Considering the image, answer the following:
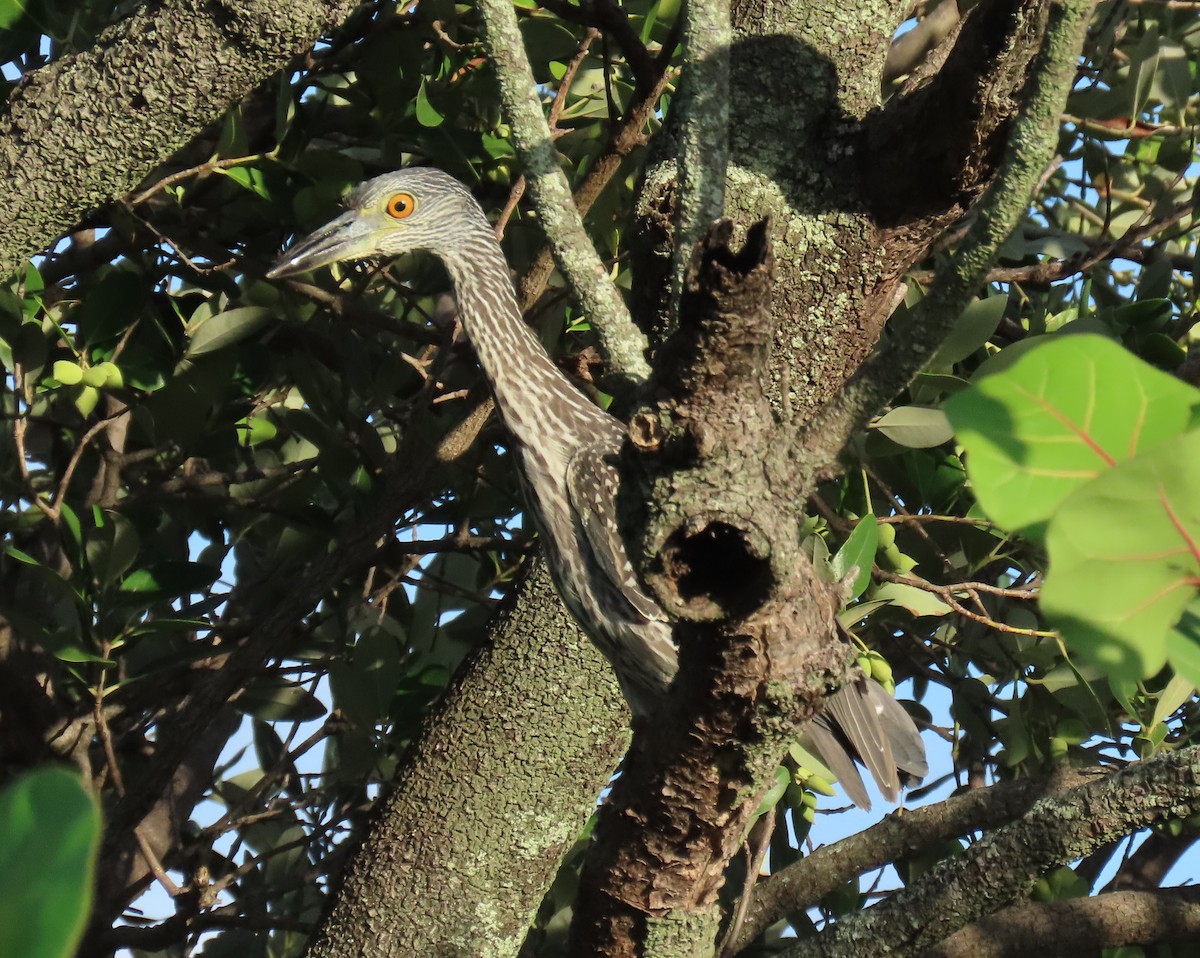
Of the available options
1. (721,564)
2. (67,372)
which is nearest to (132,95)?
(67,372)

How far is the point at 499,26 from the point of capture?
1.23 m

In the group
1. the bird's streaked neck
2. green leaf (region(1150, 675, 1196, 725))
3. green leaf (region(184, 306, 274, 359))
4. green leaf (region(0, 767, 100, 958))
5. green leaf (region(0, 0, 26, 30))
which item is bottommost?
green leaf (region(1150, 675, 1196, 725))

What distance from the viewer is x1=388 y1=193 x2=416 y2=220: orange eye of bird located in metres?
2.72

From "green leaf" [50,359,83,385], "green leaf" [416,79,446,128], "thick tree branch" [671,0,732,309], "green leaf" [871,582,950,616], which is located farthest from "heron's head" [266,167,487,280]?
"thick tree branch" [671,0,732,309]

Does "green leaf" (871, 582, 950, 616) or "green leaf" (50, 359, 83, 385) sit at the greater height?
"green leaf" (50, 359, 83, 385)

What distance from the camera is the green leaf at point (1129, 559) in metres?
0.50

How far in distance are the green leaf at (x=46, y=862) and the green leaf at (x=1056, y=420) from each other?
37 cm

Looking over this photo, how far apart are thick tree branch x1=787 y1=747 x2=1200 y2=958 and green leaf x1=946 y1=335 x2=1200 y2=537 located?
1.11m

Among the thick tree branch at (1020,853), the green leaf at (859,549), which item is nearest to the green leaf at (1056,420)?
the thick tree branch at (1020,853)

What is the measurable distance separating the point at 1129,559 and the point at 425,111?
2.08m

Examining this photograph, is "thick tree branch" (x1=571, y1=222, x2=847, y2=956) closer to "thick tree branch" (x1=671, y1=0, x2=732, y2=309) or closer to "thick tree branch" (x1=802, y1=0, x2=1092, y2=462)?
"thick tree branch" (x1=802, y1=0, x2=1092, y2=462)

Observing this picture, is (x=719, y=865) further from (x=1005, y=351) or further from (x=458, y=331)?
(x=458, y=331)

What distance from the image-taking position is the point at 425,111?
2389mm

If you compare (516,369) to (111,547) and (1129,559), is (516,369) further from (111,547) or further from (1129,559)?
(1129,559)
